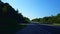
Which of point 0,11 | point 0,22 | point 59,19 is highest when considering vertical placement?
point 59,19

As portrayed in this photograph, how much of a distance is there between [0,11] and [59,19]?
10639cm

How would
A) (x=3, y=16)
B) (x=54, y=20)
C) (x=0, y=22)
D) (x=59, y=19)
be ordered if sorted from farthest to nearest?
(x=54, y=20) → (x=59, y=19) → (x=3, y=16) → (x=0, y=22)

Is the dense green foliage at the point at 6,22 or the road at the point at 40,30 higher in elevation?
the dense green foliage at the point at 6,22

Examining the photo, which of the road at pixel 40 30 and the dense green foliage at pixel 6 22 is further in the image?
the dense green foliage at pixel 6 22

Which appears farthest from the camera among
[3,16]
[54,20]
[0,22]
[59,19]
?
[54,20]

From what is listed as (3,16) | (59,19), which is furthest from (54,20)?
(3,16)

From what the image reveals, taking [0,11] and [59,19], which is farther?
[59,19]

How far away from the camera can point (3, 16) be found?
41.7 metres

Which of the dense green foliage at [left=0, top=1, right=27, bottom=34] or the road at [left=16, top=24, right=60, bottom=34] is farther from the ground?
the dense green foliage at [left=0, top=1, right=27, bottom=34]

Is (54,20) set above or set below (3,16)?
above

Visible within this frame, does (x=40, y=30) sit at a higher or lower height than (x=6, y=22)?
lower

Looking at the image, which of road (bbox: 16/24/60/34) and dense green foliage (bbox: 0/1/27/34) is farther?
dense green foliage (bbox: 0/1/27/34)

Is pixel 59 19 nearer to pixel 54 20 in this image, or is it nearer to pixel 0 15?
pixel 54 20

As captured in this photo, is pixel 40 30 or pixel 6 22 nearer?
pixel 40 30
